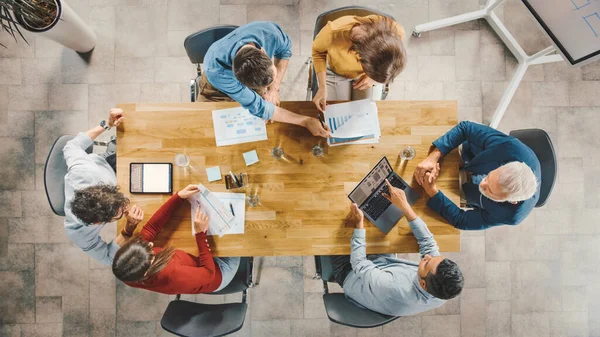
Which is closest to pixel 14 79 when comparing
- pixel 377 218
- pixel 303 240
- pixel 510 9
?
pixel 303 240

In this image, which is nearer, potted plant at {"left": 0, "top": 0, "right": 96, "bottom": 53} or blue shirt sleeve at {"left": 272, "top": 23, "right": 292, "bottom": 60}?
blue shirt sleeve at {"left": 272, "top": 23, "right": 292, "bottom": 60}

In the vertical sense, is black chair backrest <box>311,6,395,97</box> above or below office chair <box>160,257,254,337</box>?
above

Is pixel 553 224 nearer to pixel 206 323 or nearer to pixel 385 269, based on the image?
pixel 385 269

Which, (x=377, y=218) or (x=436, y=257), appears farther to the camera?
(x=377, y=218)

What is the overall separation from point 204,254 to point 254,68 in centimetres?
107

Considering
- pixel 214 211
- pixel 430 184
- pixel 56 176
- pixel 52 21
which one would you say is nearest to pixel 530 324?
pixel 430 184

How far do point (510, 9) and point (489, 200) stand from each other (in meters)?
2.01

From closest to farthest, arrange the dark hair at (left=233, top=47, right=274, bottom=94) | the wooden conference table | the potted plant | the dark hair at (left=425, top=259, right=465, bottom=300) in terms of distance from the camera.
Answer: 1. the dark hair at (left=233, top=47, right=274, bottom=94)
2. the dark hair at (left=425, top=259, right=465, bottom=300)
3. the wooden conference table
4. the potted plant

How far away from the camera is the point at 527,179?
1.90 meters

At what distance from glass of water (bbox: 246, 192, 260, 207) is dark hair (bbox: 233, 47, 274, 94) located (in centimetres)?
67

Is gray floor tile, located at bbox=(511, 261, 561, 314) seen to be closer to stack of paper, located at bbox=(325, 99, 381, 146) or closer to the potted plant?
stack of paper, located at bbox=(325, 99, 381, 146)

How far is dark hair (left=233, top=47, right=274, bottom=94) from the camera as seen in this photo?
5.75 ft

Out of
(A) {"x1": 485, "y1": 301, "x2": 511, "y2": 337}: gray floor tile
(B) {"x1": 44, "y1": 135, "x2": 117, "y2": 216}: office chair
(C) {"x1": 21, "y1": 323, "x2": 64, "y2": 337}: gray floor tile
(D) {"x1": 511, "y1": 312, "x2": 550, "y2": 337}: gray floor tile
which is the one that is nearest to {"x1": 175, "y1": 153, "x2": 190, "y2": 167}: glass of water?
(B) {"x1": 44, "y1": 135, "x2": 117, "y2": 216}: office chair

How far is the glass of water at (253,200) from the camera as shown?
2.19 m
